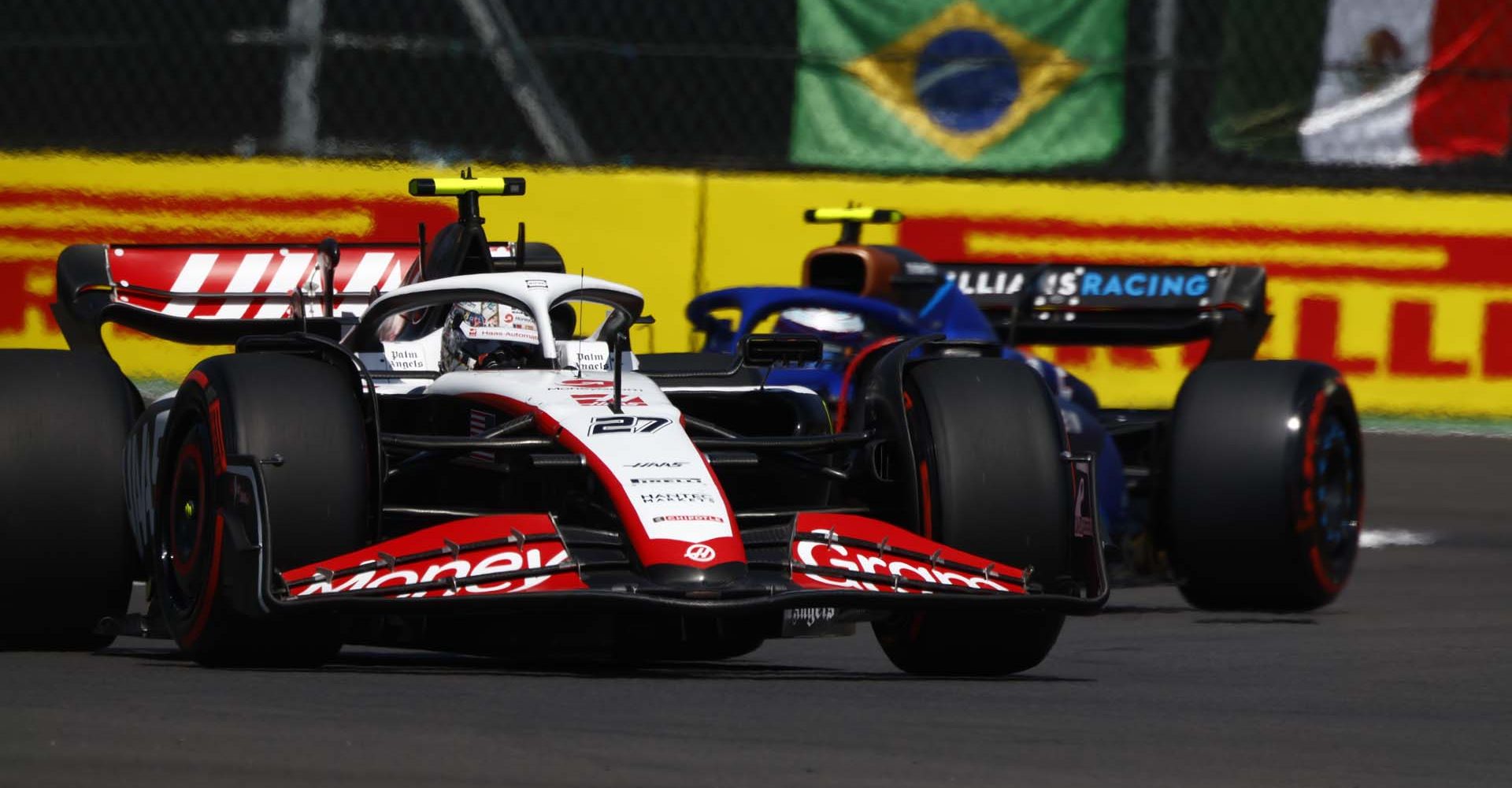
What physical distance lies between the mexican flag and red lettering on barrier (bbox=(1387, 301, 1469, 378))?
88 cm

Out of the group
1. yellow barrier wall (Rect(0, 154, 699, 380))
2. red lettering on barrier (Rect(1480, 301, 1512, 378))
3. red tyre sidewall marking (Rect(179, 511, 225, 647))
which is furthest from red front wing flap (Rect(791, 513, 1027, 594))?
red lettering on barrier (Rect(1480, 301, 1512, 378))

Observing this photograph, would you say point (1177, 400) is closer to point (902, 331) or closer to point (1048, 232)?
point (902, 331)

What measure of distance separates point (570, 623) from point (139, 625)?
3.92 feet

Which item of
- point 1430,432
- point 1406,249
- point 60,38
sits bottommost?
point 1430,432

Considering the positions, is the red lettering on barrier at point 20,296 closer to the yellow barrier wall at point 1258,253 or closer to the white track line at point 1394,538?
the yellow barrier wall at point 1258,253

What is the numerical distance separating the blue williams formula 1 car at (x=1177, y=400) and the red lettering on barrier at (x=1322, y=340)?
9.47 feet

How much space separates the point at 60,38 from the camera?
13.2m

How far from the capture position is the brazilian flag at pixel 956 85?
1375 cm

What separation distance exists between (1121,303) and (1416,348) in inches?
133

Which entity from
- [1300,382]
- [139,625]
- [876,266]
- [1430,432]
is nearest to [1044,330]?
[876,266]

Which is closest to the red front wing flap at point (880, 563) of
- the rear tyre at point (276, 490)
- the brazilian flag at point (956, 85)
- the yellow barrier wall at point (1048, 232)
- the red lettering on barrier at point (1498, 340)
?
the rear tyre at point (276, 490)

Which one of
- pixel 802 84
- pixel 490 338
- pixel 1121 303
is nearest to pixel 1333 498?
pixel 1121 303

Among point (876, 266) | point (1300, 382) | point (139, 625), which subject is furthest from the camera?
point (876, 266)

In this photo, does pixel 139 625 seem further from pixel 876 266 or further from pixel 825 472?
pixel 876 266
